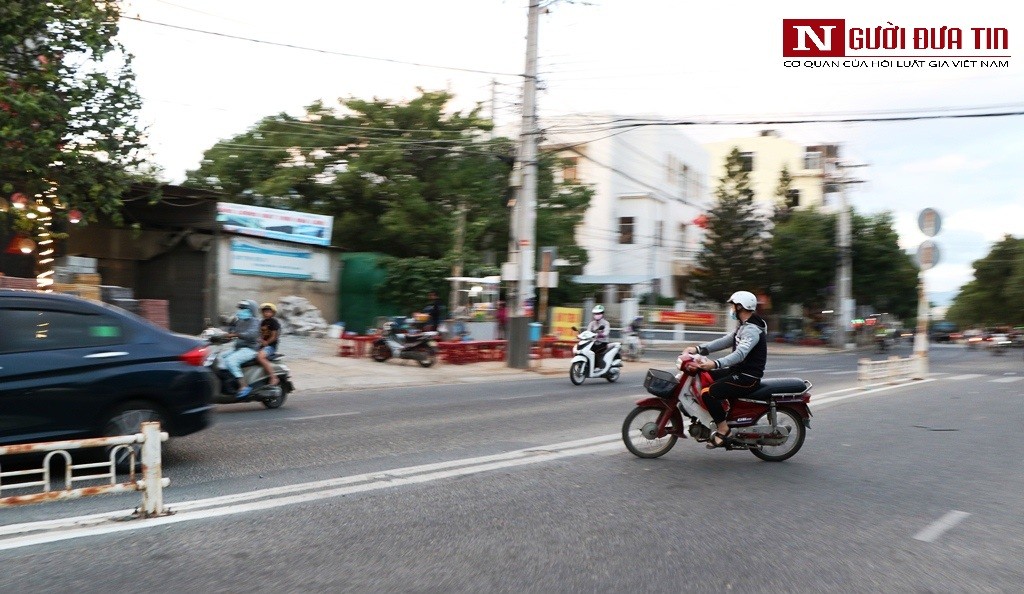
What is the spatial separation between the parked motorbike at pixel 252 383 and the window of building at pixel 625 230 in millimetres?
33840

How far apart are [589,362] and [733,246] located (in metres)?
31.5

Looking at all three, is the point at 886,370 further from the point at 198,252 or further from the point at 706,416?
the point at 198,252

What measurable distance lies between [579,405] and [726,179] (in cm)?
3835

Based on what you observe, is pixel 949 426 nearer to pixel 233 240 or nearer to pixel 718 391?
pixel 718 391

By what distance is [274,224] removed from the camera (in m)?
26.2

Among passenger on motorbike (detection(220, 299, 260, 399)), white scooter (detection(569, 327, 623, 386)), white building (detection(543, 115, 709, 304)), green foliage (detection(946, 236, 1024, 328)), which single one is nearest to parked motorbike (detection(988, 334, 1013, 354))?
white building (detection(543, 115, 709, 304))

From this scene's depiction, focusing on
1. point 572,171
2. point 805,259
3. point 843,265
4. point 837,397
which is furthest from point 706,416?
point 805,259

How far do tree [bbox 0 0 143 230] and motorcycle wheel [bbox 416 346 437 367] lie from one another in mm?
7534

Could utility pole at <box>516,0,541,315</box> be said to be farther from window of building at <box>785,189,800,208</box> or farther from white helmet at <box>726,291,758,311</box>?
window of building at <box>785,189,800,208</box>

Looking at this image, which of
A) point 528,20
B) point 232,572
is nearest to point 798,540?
point 232,572

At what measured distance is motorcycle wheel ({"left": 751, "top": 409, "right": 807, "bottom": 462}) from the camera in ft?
28.2

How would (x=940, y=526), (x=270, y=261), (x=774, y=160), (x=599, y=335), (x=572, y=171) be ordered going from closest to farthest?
(x=940, y=526) < (x=599, y=335) < (x=270, y=261) < (x=572, y=171) < (x=774, y=160)

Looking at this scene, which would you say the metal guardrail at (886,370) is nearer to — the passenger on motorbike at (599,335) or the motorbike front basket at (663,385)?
the passenger on motorbike at (599,335)

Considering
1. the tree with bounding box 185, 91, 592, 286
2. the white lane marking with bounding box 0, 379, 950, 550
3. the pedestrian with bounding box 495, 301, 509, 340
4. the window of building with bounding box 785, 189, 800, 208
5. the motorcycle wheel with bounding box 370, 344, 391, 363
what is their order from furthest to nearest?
the window of building with bounding box 785, 189, 800, 208 → the tree with bounding box 185, 91, 592, 286 → the pedestrian with bounding box 495, 301, 509, 340 → the motorcycle wheel with bounding box 370, 344, 391, 363 → the white lane marking with bounding box 0, 379, 950, 550
